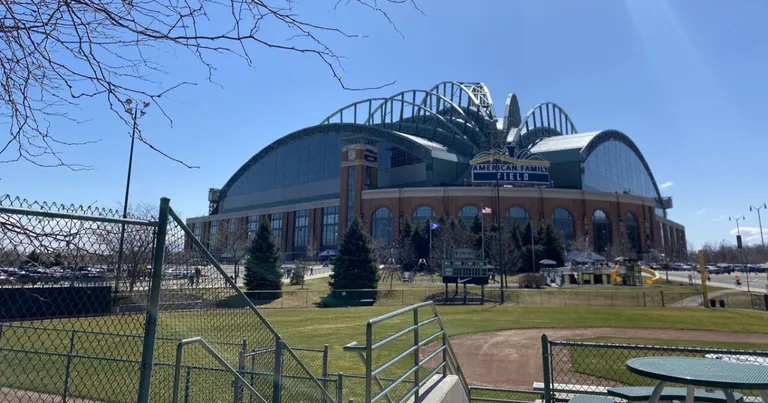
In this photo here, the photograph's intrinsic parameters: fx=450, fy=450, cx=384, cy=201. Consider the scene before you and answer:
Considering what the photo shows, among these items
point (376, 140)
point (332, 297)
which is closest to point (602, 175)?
point (376, 140)

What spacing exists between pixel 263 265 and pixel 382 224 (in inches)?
1574

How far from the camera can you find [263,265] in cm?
4150

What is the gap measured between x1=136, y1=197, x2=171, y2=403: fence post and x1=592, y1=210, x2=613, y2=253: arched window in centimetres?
8604

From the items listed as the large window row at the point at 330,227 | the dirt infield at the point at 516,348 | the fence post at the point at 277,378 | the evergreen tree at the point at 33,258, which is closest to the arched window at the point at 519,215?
the large window row at the point at 330,227

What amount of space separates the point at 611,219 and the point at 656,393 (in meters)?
86.1

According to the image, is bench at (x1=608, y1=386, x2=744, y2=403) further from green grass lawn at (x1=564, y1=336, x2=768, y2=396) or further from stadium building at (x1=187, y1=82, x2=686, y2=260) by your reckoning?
stadium building at (x1=187, y1=82, x2=686, y2=260)

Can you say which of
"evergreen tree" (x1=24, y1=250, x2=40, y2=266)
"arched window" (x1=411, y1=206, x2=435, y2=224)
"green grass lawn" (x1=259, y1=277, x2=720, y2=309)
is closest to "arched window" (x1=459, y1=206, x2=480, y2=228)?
"arched window" (x1=411, y1=206, x2=435, y2=224)

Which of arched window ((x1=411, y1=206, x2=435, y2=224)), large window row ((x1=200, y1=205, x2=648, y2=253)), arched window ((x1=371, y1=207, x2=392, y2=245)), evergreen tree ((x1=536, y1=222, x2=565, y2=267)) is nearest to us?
evergreen tree ((x1=536, y1=222, x2=565, y2=267))

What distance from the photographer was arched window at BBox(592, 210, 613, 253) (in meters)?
80.5

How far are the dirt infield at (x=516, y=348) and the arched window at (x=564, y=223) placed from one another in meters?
58.2

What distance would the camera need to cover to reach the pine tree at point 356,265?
39.8 metres

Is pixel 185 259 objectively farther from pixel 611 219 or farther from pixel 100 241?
pixel 611 219

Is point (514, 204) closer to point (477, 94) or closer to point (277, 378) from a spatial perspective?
point (477, 94)

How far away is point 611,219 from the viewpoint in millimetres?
81938
